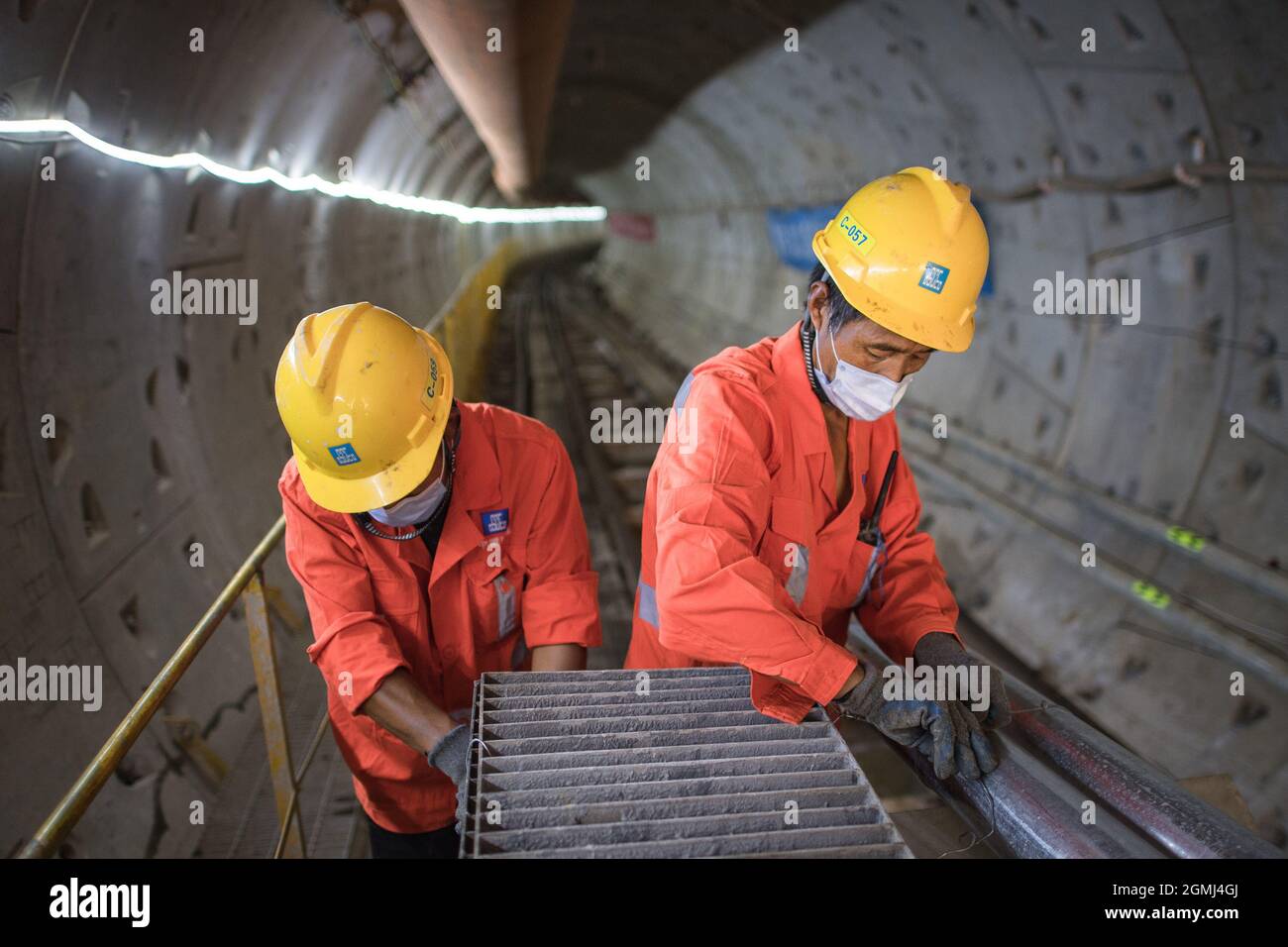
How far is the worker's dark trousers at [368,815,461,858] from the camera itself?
8.61 ft

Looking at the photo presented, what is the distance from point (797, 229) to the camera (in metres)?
10.6

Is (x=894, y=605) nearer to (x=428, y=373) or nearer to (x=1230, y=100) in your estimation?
(x=428, y=373)

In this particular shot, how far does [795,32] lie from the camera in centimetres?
717

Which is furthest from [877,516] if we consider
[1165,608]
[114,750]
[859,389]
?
[1165,608]

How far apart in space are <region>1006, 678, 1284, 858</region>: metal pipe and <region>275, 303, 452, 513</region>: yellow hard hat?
1.73 m

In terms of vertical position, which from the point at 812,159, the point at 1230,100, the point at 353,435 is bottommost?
the point at 353,435

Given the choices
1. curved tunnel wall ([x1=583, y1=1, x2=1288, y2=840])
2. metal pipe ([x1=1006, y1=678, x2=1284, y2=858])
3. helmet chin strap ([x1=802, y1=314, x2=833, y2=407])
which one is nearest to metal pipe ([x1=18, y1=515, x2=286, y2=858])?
helmet chin strap ([x1=802, y1=314, x2=833, y2=407])

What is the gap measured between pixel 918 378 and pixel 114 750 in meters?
7.94

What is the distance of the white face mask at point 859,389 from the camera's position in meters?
2.36

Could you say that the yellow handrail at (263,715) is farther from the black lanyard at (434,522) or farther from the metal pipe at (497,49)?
the metal pipe at (497,49)

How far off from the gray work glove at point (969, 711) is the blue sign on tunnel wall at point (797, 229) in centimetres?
782

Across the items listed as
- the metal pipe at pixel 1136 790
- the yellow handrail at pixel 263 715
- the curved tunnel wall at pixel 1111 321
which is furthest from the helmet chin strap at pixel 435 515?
the curved tunnel wall at pixel 1111 321
